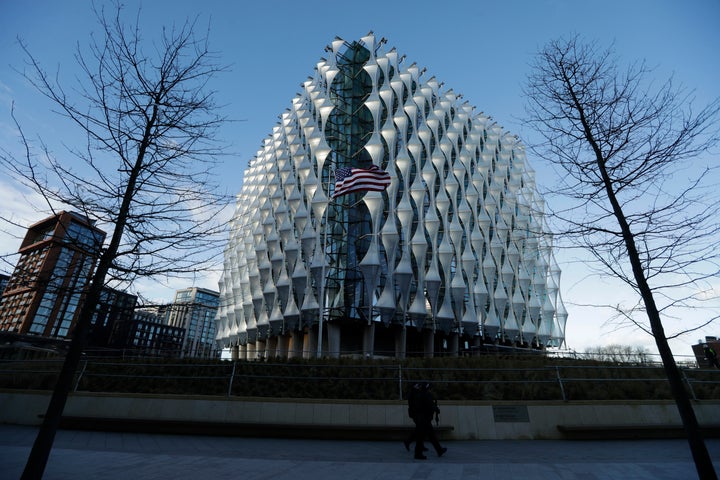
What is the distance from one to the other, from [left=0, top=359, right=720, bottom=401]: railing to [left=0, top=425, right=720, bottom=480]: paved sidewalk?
78.9 inches

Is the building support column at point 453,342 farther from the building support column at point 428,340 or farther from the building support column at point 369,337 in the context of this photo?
the building support column at point 369,337

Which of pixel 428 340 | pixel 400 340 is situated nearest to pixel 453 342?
pixel 428 340

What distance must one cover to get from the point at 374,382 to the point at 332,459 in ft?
18.2

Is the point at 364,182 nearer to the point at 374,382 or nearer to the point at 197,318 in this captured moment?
the point at 374,382

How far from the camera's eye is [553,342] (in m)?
50.6

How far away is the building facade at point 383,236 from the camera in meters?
36.2

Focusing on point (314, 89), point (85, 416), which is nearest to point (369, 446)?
point (85, 416)

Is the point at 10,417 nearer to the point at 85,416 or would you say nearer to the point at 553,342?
the point at 85,416

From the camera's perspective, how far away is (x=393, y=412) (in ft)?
34.1

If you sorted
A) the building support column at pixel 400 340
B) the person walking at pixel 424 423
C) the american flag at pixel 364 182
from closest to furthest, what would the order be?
the person walking at pixel 424 423
the american flag at pixel 364 182
the building support column at pixel 400 340

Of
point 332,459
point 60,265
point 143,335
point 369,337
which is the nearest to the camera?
point 332,459

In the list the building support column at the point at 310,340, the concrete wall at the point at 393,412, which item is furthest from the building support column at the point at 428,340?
the concrete wall at the point at 393,412

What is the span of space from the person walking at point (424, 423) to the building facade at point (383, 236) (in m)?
23.5

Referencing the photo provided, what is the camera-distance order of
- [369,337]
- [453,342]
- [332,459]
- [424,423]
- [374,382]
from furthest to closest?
1. [453,342]
2. [369,337]
3. [374,382]
4. [424,423]
5. [332,459]
